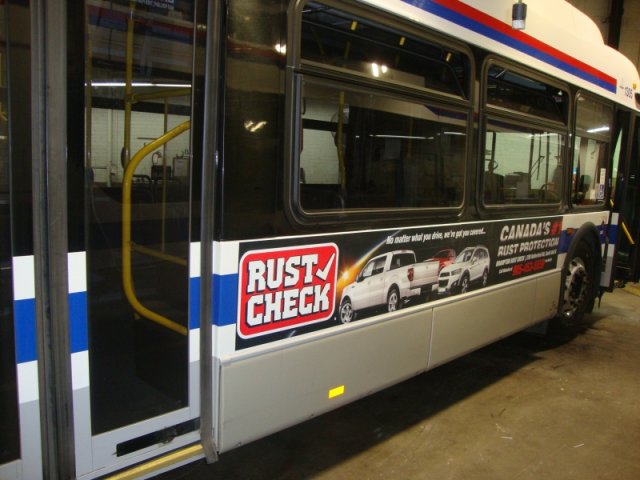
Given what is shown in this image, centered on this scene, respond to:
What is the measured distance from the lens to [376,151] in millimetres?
3082

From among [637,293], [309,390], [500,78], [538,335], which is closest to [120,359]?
[309,390]

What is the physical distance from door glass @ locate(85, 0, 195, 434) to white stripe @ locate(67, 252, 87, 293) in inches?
1.8

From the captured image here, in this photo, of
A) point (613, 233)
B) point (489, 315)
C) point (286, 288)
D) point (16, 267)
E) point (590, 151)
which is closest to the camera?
point (16, 267)

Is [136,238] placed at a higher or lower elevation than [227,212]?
lower

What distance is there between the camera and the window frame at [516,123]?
3.63 meters

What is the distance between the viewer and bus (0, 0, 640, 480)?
1.86 meters

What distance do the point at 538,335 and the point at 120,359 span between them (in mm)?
4486

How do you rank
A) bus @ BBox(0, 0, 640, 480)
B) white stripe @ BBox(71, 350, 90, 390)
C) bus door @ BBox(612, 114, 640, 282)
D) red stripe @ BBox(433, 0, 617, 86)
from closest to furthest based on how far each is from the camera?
bus @ BBox(0, 0, 640, 480) < white stripe @ BBox(71, 350, 90, 390) < red stripe @ BBox(433, 0, 617, 86) < bus door @ BBox(612, 114, 640, 282)

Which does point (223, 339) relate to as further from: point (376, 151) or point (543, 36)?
point (543, 36)

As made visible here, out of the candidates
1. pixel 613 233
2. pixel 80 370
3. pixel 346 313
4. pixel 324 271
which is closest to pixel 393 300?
pixel 346 313

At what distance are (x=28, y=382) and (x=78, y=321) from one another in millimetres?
250

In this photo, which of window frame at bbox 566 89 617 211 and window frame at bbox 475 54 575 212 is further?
window frame at bbox 566 89 617 211

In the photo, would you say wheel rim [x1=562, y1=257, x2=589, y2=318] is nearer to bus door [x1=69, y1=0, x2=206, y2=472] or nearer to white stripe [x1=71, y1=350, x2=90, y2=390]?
bus door [x1=69, y1=0, x2=206, y2=472]

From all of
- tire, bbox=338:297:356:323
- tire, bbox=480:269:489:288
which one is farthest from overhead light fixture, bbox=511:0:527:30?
tire, bbox=338:297:356:323
